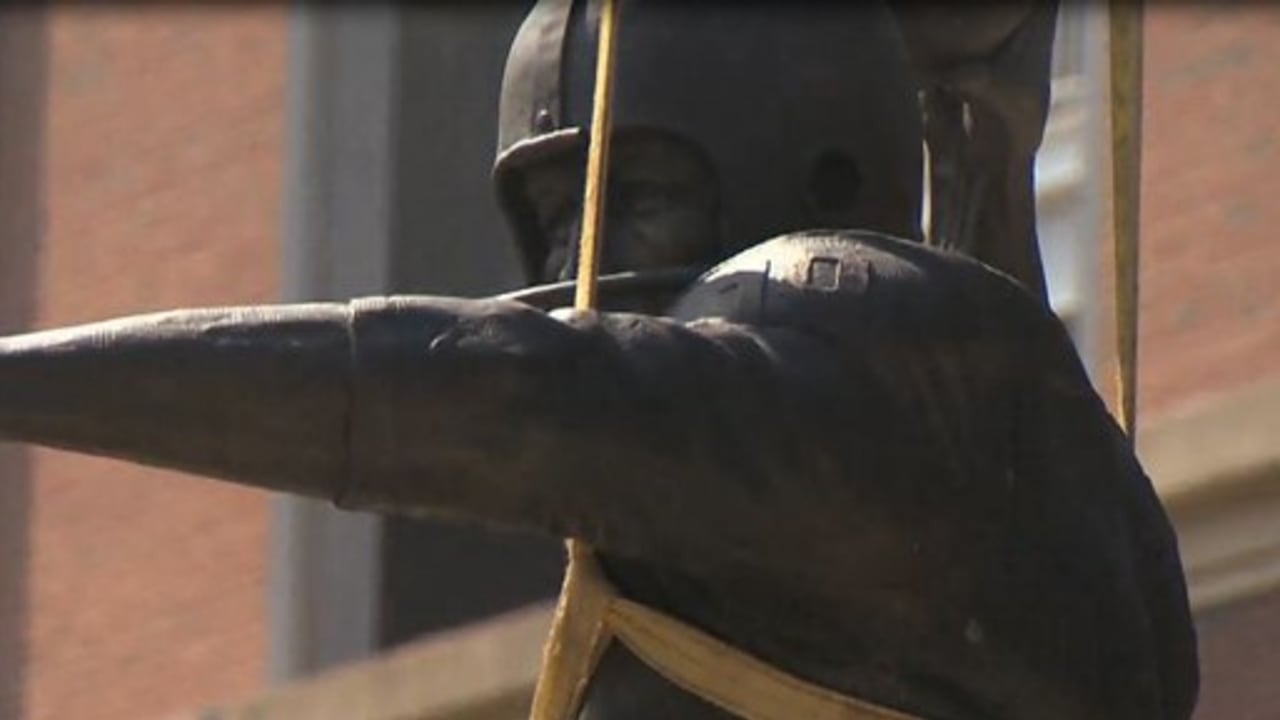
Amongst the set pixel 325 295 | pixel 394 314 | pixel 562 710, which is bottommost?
pixel 325 295

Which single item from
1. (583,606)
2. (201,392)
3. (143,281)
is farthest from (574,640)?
(143,281)

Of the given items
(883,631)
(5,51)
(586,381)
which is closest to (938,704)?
(883,631)

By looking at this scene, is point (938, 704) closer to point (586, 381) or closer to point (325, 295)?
point (586, 381)

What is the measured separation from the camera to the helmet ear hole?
17.4 ft

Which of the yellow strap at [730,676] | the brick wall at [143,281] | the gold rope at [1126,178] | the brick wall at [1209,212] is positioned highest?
the gold rope at [1126,178]

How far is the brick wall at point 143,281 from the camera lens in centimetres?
1603

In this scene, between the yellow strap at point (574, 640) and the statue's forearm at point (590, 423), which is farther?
the yellow strap at point (574, 640)

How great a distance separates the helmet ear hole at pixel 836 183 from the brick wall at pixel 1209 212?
7.71 m

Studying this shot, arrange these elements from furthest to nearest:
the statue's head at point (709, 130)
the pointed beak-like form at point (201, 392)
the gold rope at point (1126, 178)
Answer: the gold rope at point (1126, 178), the statue's head at point (709, 130), the pointed beak-like form at point (201, 392)

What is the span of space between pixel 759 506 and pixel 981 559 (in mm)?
223

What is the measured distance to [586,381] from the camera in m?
4.85

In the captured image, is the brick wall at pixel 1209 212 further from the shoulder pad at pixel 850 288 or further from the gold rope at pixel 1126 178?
the shoulder pad at pixel 850 288

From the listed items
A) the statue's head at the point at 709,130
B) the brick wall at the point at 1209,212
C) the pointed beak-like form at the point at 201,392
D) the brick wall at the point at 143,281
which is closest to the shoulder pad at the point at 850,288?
the statue's head at the point at 709,130

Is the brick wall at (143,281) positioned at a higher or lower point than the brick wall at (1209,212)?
lower
